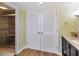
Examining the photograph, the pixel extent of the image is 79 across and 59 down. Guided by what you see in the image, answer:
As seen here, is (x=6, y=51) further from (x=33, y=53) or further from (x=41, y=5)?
(x=41, y=5)

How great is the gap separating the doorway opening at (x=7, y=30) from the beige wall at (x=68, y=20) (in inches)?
28.5

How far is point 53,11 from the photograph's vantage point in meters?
2.34

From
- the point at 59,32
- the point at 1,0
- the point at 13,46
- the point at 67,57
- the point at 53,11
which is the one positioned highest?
the point at 1,0

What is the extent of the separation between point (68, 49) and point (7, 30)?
0.96 meters

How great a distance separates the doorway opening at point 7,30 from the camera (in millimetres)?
2336

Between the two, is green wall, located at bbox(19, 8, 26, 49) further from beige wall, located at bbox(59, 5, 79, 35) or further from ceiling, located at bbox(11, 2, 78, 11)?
beige wall, located at bbox(59, 5, 79, 35)

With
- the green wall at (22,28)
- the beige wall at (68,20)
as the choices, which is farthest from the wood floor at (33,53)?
the beige wall at (68,20)

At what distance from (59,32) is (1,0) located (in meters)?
0.98

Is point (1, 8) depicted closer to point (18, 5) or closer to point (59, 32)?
point (18, 5)

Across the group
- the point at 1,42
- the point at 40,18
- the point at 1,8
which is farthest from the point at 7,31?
the point at 40,18

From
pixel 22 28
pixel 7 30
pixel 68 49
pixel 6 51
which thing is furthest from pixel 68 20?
pixel 6 51

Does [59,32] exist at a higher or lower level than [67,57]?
higher

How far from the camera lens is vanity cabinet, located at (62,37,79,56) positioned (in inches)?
88.4

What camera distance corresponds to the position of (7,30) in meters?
2.35
